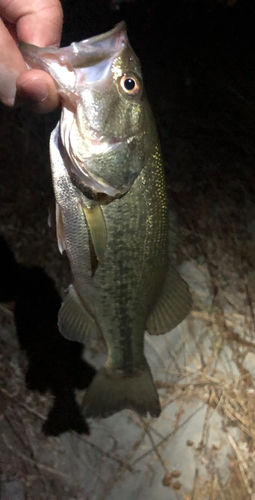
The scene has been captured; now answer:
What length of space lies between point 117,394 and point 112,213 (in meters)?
0.76

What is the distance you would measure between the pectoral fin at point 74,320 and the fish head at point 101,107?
47 centimetres

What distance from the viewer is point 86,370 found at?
5.21ft

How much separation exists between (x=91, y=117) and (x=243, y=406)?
69.6 inches

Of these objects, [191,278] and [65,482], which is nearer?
[65,482]

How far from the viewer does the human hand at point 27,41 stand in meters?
0.68

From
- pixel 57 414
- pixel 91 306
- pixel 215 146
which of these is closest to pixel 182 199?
pixel 215 146

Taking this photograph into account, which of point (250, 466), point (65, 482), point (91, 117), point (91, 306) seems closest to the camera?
point (91, 117)

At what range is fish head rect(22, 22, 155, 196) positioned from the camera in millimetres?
697

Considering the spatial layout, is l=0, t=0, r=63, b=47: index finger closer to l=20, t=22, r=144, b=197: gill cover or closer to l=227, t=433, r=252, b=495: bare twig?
l=20, t=22, r=144, b=197: gill cover

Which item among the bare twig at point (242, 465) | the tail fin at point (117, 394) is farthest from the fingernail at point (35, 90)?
the bare twig at point (242, 465)

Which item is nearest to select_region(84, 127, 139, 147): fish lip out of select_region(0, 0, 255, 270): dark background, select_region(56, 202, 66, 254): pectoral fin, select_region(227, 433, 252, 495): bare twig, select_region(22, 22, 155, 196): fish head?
select_region(22, 22, 155, 196): fish head

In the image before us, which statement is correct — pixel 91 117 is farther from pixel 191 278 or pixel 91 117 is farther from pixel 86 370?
pixel 86 370

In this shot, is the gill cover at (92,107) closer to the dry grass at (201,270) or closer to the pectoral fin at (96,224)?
the pectoral fin at (96,224)

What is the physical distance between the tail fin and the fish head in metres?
0.76
